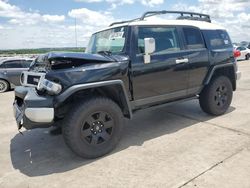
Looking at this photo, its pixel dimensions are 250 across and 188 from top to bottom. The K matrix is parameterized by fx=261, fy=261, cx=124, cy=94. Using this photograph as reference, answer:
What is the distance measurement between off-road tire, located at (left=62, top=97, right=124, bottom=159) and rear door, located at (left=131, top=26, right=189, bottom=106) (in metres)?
0.59

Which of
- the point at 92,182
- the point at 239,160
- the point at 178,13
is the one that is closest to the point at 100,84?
the point at 92,182

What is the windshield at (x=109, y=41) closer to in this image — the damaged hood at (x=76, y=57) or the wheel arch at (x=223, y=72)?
the damaged hood at (x=76, y=57)

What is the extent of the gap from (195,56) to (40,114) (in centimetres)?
298

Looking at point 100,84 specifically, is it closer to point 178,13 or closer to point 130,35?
point 130,35

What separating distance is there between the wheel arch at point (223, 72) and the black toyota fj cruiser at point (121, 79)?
0.06 ft

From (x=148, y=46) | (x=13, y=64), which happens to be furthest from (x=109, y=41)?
(x=13, y=64)

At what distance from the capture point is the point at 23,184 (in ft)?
10.4

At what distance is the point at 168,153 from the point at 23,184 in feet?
6.44

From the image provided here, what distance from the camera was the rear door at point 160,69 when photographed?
412 cm

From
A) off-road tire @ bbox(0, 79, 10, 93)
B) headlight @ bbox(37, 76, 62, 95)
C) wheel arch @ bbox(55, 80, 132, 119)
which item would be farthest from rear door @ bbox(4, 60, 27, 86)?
headlight @ bbox(37, 76, 62, 95)

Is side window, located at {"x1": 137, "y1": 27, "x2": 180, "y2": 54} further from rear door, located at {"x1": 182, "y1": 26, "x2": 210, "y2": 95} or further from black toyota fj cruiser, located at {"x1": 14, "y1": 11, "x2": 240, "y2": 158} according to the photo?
rear door, located at {"x1": 182, "y1": 26, "x2": 210, "y2": 95}

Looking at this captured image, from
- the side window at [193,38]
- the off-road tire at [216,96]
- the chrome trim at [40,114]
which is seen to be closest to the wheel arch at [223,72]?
the off-road tire at [216,96]

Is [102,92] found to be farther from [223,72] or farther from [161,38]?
[223,72]

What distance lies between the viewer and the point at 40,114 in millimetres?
3301
